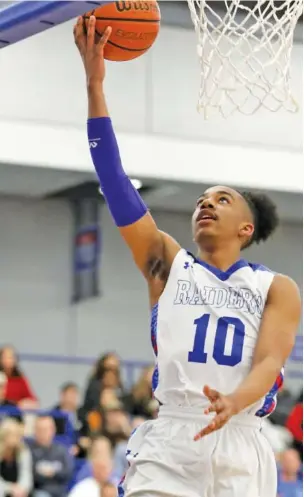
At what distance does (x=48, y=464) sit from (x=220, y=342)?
4.84 m

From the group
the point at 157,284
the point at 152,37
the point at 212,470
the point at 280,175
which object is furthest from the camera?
the point at 280,175

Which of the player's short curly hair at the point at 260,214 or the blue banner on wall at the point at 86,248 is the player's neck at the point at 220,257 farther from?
the blue banner on wall at the point at 86,248

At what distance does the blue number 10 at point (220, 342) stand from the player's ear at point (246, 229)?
0.36m

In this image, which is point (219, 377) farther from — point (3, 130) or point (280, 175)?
point (280, 175)

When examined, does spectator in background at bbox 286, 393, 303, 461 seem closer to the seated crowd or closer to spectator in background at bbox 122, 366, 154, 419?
the seated crowd

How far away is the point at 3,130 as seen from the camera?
11.1m

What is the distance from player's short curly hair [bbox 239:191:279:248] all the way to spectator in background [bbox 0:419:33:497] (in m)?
4.29

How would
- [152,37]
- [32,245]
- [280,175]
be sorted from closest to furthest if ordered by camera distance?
[152,37] → [280,175] → [32,245]

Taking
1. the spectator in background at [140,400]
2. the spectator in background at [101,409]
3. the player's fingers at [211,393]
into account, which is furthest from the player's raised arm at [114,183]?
the spectator in background at [140,400]

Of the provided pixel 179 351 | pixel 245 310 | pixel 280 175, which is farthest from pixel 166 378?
pixel 280 175

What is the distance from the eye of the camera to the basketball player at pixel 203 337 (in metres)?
3.70

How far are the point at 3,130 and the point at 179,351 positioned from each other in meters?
7.59

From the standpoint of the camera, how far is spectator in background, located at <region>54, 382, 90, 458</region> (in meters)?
9.19

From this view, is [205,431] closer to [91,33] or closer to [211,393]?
[211,393]
